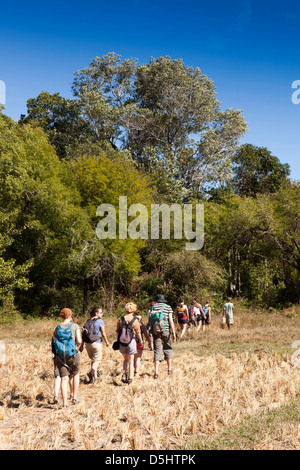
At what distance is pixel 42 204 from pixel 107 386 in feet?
Answer: 51.3

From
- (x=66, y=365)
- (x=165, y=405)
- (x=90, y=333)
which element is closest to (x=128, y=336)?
(x=90, y=333)

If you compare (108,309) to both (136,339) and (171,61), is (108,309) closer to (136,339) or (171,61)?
(136,339)

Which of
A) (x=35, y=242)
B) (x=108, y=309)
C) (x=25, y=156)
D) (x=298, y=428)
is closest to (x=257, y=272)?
(x=108, y=309)

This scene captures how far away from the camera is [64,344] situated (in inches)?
265

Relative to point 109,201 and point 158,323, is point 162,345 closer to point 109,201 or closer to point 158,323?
point 158,323

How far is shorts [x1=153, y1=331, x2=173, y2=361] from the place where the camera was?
890cm

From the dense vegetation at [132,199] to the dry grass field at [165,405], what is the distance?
11702 mm

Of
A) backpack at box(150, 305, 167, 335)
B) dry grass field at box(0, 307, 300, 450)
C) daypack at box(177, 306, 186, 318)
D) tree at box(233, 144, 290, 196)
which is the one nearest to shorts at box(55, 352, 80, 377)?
dry grass field at box(0, 307, 300, 450)

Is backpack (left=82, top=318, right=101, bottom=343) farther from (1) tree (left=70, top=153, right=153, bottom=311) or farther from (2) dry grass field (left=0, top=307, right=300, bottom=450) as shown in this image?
(1) tree (left=70, top=153, right=153, bottom=311)

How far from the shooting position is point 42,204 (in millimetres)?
22062

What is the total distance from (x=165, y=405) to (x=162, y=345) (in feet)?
8.17

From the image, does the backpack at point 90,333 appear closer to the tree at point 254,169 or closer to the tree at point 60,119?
the tree at point 60,119

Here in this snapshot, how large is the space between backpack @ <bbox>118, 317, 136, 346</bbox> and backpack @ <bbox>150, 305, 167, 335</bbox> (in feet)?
2.10
